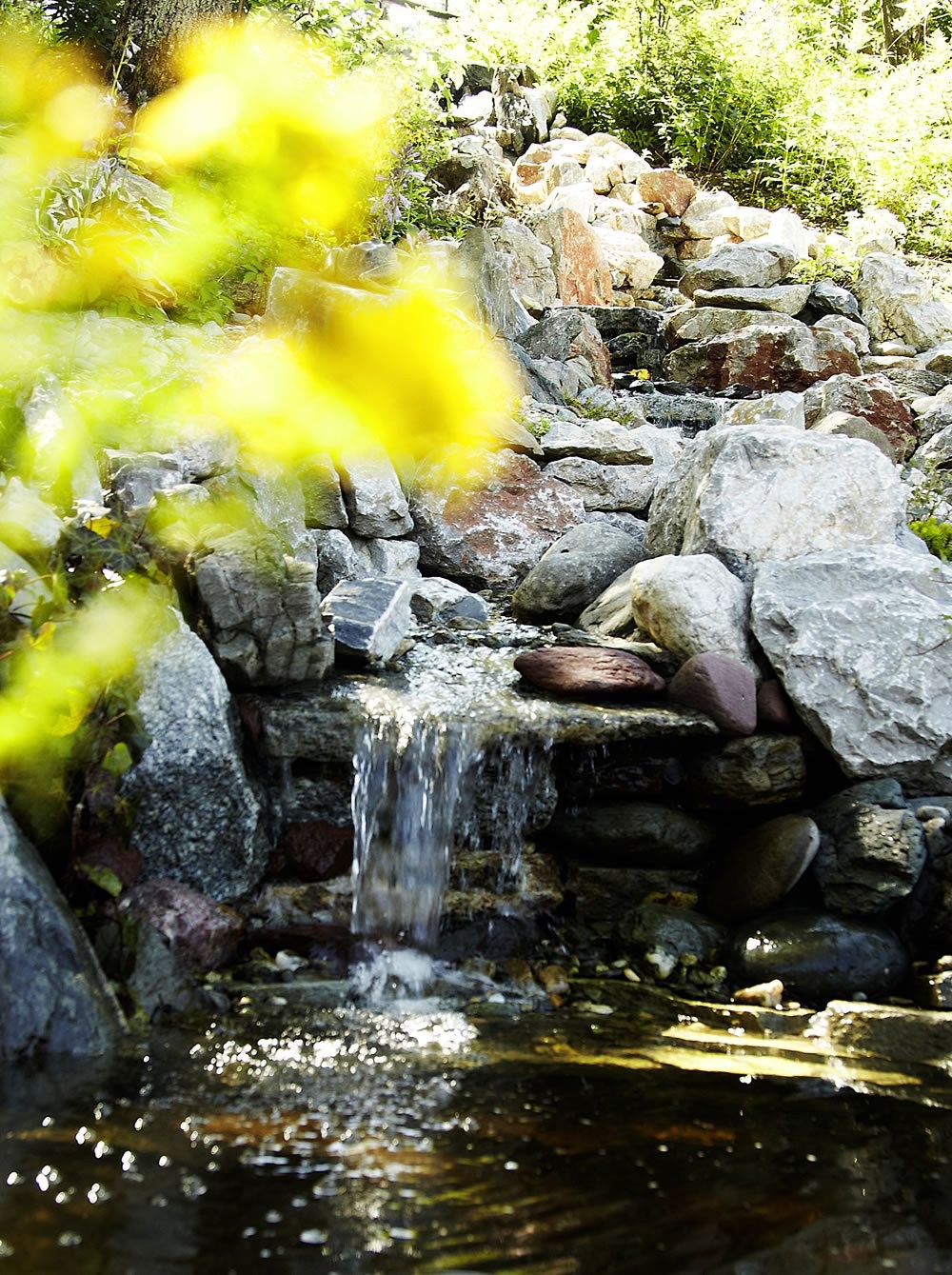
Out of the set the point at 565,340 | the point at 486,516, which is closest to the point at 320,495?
the point at 486,516

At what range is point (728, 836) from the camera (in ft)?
16.1

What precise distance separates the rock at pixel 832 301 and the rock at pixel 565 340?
4176 mm

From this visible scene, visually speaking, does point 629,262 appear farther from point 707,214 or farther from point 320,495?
point 320,495

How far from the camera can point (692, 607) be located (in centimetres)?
509

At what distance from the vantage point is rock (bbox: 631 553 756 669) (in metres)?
5.07

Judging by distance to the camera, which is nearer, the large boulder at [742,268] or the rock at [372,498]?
the rock at [372,498]

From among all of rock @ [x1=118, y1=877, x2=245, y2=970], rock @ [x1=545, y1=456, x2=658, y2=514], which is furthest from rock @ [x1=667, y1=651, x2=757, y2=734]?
rock @ [x1=545, y1=456, x2=658, y2=514]

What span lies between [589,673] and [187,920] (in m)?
2.09

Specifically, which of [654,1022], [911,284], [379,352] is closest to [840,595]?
[654,1022]

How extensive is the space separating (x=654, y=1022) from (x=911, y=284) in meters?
12.2

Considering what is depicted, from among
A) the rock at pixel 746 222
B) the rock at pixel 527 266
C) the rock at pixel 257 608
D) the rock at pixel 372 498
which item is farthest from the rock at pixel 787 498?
the rock at pixel 746 222

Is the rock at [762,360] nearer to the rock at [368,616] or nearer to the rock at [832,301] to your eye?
the rock at [832,301]

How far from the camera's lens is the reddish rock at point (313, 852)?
4.48 meters

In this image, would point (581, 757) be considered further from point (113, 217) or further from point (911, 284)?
point (911, 284)
